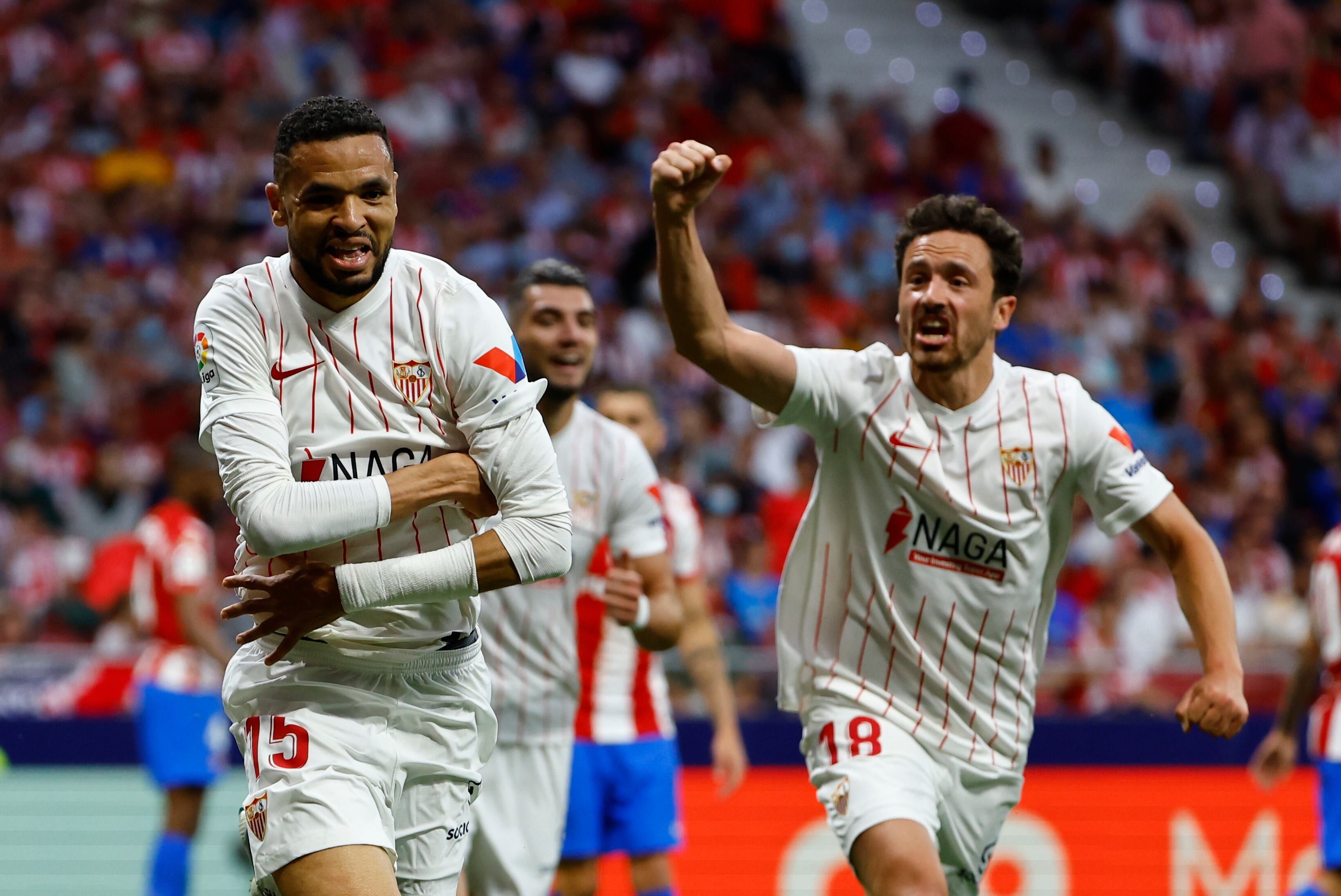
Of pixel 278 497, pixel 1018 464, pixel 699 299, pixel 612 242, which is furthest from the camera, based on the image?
pixel 612 242

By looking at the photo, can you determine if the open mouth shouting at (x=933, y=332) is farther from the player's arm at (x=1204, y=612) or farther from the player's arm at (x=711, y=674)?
the player's arm at (x=711, y=674)

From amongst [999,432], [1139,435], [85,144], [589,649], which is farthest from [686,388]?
[999,432]

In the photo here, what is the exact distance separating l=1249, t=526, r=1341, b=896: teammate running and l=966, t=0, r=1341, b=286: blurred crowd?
1081cm

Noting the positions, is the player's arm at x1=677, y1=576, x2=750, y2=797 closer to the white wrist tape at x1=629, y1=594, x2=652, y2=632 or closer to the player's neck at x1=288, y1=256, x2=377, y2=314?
the white wrist tape at x1=629, y1=594, x2=652, y2=632

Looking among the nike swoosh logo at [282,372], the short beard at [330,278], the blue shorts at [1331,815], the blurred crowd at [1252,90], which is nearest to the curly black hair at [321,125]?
the short beard at [330,278]

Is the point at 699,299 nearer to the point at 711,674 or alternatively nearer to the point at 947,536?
the point at 947,536

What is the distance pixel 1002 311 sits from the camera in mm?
4766

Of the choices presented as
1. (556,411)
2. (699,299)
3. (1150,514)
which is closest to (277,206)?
(699,299)

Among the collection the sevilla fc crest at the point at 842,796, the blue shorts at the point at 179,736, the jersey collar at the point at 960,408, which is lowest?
the blue shorts at the point at 179,736

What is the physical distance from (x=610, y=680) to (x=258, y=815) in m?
2.90

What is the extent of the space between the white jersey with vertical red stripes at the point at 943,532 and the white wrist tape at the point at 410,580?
4.38 feet

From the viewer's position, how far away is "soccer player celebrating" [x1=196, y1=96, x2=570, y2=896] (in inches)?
137

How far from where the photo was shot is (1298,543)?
12297mm

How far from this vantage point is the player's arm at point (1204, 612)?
423 cm
